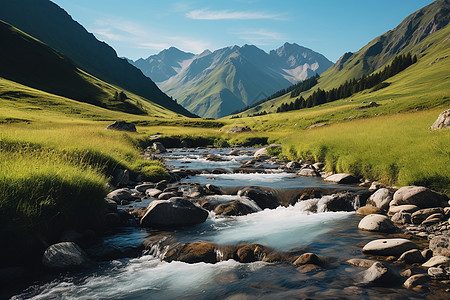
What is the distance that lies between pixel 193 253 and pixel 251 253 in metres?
1.87

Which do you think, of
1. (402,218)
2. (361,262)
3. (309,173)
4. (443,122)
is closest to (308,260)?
(361,262)

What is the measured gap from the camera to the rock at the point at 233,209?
13445 mm

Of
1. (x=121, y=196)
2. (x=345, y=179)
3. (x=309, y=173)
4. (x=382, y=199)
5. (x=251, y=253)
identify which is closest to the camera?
(x=251, y=253)

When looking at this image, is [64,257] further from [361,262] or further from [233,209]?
[361,262]

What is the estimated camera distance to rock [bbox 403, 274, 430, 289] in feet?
22.0

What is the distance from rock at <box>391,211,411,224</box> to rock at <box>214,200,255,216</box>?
242 inches

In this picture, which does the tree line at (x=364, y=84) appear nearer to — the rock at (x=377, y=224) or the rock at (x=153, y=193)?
the rock at (x=153, y=193)

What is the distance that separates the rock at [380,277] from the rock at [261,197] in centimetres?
786

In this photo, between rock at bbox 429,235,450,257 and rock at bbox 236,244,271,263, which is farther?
rock at bbox 236,244,271,263

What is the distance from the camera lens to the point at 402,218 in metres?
10.9

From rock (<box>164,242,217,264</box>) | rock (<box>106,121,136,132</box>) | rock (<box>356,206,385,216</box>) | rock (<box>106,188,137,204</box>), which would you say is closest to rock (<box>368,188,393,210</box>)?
rock (<box>356,206,385,216</box>)

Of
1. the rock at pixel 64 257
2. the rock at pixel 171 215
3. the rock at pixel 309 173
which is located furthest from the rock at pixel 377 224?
the rock at pixel 309 173

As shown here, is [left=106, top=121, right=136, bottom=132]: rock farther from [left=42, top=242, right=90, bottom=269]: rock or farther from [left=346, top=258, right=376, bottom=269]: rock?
[left=346, top=258, right=376, bottom=269]: rock

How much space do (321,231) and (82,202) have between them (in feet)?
30.1
